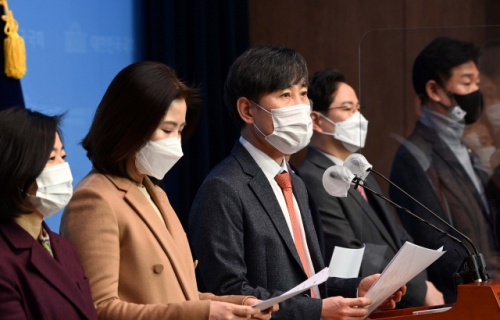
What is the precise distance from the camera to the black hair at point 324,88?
10.4 feet

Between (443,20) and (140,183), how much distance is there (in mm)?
1594

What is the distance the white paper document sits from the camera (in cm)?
209

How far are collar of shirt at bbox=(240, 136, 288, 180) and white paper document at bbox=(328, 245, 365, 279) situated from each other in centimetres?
38

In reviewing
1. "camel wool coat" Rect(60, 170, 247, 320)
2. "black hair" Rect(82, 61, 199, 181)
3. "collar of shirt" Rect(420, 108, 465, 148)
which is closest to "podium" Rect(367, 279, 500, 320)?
"camel wool coat" Rect(60, 170, 247, 320)

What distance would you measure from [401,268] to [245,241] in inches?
19.6

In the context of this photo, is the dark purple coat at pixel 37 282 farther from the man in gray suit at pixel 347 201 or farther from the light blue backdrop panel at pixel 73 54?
the light blue backdrop panel at pixel 73 54

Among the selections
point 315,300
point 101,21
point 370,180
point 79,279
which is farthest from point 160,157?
point 101,21

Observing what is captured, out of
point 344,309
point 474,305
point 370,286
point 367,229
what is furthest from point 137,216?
point 367,229

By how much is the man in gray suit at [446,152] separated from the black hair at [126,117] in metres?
1.23

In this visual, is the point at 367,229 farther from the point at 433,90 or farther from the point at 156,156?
the point at 156,156

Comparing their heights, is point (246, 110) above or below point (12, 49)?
below

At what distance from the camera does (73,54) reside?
3363 millimetres

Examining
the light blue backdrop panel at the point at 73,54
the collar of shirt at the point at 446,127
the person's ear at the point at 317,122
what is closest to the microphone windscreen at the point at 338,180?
the collar of shirt at the point at 446,127

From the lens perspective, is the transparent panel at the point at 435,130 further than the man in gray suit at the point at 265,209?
Yes
